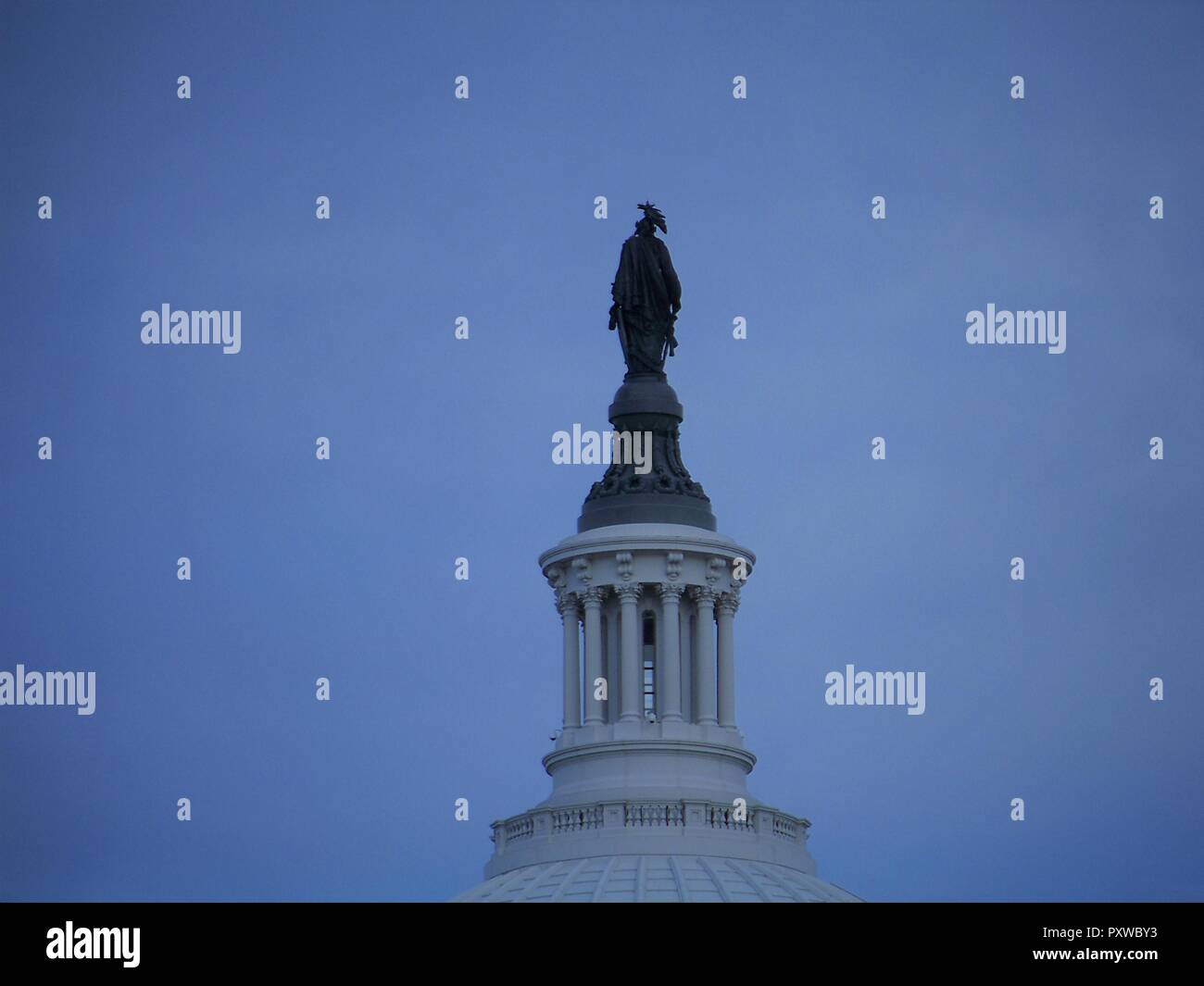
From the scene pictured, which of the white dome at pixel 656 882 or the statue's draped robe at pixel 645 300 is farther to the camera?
the statue's draped robe at pixel 645 300

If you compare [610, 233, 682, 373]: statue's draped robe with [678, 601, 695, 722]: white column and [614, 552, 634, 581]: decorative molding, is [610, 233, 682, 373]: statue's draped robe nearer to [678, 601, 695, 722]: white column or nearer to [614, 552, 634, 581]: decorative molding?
[614, 552, 634, 581]: decorative molding

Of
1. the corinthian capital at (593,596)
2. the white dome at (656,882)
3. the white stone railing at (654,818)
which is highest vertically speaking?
the corinthian capital at (593,596)

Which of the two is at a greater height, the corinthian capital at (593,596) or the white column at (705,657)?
the corinthian capital at (593,596)

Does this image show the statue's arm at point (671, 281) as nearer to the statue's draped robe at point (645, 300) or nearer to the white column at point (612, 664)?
the statue's draped robe at point (645, 300)

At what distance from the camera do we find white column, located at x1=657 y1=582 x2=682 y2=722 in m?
139

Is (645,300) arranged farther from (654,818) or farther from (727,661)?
(654,818)

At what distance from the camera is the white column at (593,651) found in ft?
458

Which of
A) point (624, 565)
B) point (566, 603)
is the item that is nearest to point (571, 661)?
point (566, 603)

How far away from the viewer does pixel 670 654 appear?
458 feet

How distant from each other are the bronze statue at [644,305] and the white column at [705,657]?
9.84 m

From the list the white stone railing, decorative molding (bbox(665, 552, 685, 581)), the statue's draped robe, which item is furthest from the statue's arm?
the white stone railing

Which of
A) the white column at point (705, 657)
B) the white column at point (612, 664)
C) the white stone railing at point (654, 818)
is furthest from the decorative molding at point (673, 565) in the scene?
the white stone railing at point (654, 818)
